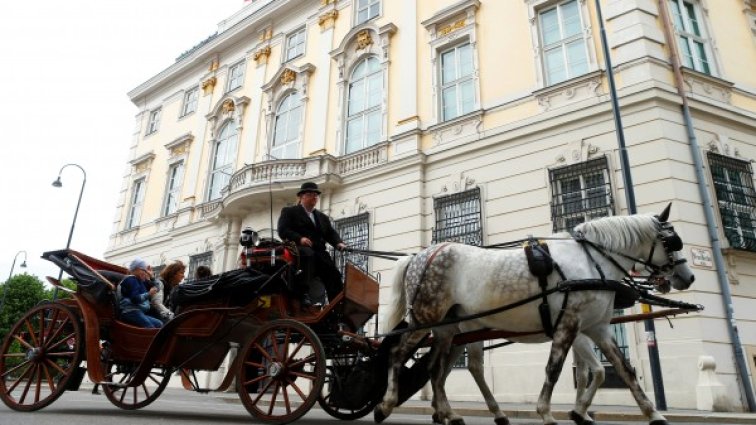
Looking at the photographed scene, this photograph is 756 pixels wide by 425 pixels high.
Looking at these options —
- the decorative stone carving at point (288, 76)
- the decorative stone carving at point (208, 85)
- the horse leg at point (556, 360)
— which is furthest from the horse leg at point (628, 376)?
the decorative stone carving at point (208, 85)

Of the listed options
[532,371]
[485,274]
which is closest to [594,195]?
[532,371]

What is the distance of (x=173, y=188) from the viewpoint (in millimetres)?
21125

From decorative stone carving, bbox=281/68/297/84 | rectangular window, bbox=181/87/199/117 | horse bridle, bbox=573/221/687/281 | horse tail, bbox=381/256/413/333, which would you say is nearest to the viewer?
horse bridle, bbox=573/221/687/281

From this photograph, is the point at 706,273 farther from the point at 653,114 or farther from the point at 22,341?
the point at 22,341

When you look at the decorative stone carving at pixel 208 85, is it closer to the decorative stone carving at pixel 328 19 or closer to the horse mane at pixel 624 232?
the decorative stone carving at pixel 328 19

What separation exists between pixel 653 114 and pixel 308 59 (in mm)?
11788

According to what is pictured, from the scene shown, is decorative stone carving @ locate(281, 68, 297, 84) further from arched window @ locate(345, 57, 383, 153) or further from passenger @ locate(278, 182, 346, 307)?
passenger @ locate(278, 182, 346, 307)

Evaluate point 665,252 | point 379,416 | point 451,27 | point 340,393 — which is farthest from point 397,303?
point 451,27

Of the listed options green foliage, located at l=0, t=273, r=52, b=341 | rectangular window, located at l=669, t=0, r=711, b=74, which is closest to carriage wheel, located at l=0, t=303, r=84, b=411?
rectangular window, located at l=669, t=0, r=711, b=74

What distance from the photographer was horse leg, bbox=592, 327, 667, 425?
398 cm

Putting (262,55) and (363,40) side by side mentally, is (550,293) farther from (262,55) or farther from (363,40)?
(262,55)

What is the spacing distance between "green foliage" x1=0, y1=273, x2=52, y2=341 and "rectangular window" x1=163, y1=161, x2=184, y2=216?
22.3 m

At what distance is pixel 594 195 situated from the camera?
10039mm

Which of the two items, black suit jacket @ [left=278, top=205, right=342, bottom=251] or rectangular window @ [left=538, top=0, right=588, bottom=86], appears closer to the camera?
black suit jacket @ [left=278, top=205, right=342, bottom=251]
